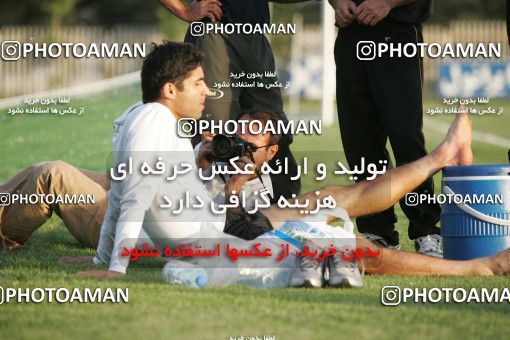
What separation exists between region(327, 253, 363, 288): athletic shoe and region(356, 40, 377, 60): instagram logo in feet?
6.02

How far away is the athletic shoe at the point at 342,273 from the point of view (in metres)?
5.43

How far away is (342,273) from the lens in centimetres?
543

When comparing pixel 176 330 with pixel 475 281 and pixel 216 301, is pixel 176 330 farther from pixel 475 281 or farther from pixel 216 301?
pixel 475 281

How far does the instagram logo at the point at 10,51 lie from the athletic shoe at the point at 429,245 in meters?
2.65

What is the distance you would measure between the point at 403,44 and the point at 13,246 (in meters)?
2.47

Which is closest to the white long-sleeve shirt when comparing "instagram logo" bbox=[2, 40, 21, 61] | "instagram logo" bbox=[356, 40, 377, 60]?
"instagram logo" bbox=[356, 40, 377, 60]

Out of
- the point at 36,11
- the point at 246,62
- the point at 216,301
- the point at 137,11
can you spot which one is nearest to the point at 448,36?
the point at 137,11

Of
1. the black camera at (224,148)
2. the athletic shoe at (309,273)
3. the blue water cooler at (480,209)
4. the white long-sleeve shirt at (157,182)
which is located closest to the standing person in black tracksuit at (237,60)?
the black camera at (224,148)

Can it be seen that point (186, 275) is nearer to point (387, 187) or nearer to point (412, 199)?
point (387, 187)

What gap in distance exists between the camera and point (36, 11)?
41812 mm

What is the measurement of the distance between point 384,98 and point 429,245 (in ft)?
2.82

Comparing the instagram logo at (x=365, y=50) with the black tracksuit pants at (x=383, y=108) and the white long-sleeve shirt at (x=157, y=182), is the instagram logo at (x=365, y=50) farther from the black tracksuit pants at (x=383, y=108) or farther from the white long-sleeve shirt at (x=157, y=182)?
the white long-sleeve shirt at (x=157, y=182)

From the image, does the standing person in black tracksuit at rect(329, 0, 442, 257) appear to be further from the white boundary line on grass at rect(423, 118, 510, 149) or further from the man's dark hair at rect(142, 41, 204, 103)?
the white boundary line on grass at rect(423, 118, 510, 149)

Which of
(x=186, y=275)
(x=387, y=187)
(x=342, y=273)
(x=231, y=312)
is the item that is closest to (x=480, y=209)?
(x=387, y=187)
